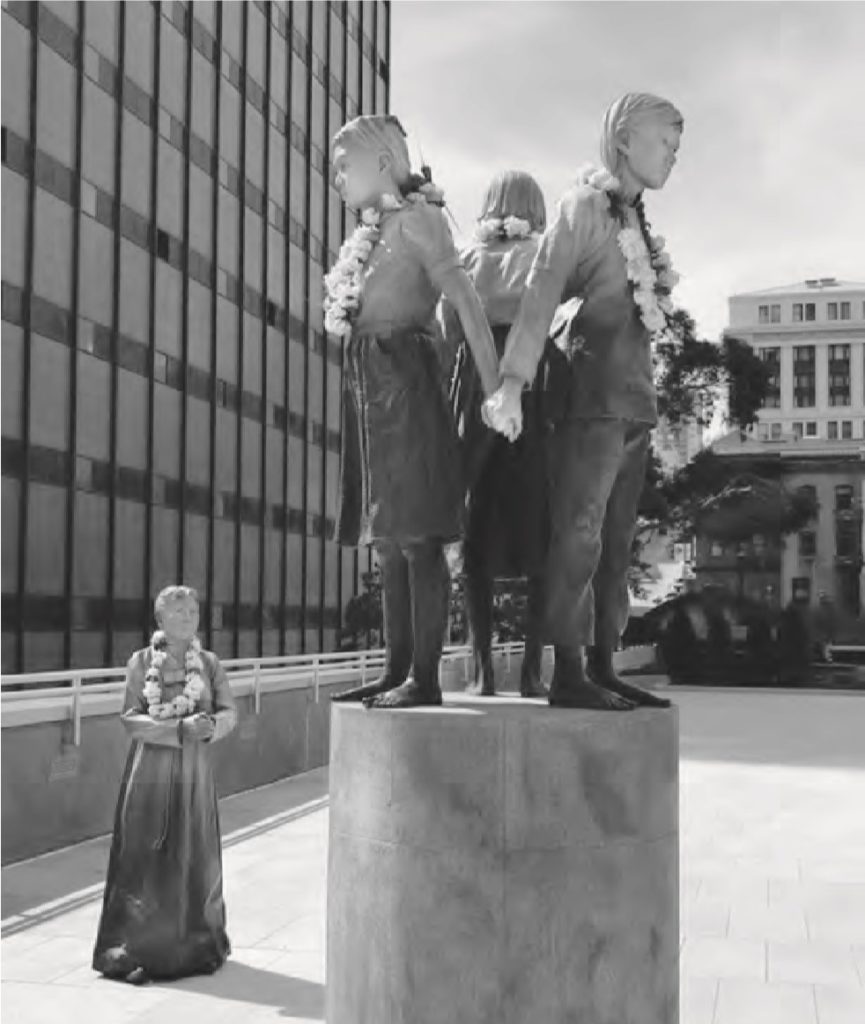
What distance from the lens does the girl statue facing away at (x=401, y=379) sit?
177 inches

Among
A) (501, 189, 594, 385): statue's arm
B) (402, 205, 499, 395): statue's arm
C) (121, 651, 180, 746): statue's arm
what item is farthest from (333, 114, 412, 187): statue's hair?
(121, 651, 180, 746): statue's arm

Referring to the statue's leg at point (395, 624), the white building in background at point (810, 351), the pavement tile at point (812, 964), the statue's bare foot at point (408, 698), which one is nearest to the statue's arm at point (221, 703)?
the statue's leg at point (395, 624)

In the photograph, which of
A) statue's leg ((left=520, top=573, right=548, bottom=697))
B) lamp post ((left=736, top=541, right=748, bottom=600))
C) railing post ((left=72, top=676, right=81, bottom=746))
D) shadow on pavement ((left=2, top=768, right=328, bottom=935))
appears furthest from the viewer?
lamp post ((left=736, top=541, right=748, bottom=600))

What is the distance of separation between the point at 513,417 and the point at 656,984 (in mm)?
1918

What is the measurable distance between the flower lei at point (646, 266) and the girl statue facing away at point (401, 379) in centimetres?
55

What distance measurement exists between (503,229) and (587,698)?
5.92 ft

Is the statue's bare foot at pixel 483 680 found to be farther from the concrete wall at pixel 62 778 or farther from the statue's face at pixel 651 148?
the concrete wall at pixel 62 778

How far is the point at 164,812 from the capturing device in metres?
6.96

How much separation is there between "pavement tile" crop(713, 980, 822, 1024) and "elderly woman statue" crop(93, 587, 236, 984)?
279 centimetres

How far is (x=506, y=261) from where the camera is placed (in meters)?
4.93

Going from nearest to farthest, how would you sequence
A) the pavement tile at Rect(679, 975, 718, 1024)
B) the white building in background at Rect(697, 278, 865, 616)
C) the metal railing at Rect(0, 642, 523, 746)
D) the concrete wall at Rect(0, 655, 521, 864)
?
the pavement tile at Rect(679, 975, 718, 1024)
the concrete wall at Rect(0, 655, 521, 864)
the metal railing at Rect(0, 642, 523, 746)
the white building in background at Rect(697, 278, 865, 616)

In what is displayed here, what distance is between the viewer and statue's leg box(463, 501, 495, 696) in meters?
4.93

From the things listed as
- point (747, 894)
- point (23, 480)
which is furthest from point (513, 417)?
point (23, 480)

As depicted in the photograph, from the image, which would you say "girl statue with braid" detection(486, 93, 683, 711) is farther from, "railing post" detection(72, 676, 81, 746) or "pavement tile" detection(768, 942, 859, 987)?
"railing post" detection(72, 676, 81, 746)
